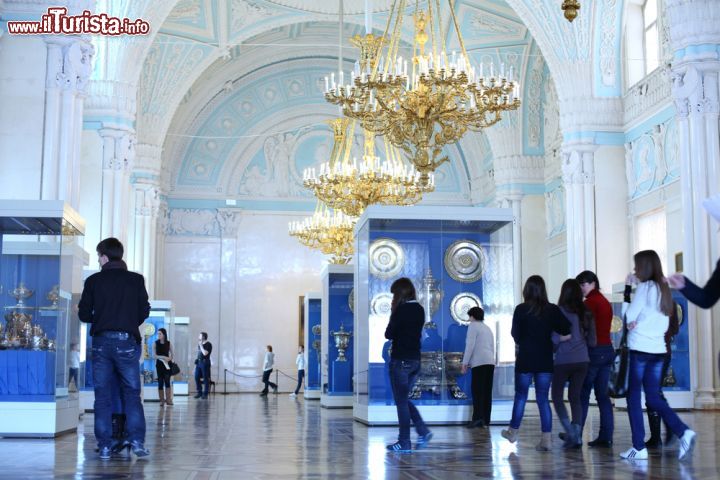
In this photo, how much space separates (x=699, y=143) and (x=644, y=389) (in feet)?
26.7

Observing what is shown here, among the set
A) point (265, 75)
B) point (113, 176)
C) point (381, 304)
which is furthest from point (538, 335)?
point (265, 75)

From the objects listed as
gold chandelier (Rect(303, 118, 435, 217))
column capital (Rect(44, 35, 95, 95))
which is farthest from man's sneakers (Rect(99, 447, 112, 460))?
gold chandelier (Rect(303, 118, 435, 217))

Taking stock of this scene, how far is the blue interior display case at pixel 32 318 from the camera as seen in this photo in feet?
27.9

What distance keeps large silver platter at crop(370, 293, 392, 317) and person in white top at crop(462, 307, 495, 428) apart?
0.90 m

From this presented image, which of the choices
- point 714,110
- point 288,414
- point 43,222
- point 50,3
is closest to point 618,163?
point 714,110

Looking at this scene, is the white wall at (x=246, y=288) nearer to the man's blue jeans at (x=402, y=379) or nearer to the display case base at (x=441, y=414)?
the display case base at (x=441, y=414)

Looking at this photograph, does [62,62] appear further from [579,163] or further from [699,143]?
[579,163]

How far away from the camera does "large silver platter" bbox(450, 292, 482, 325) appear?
34.9 ft

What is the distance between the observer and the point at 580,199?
58.7ft

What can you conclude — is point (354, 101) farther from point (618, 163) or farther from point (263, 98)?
point (263, 98)

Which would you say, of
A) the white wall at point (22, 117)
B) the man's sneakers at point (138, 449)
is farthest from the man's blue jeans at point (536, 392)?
the white wall at point (22, 117)

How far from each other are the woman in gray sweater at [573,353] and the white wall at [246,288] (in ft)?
63.2

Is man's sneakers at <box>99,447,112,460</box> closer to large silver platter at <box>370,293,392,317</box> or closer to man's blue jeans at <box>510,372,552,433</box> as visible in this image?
man's blue jeans at <box>510,372,552,433</box>

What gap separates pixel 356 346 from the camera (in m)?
11.0
